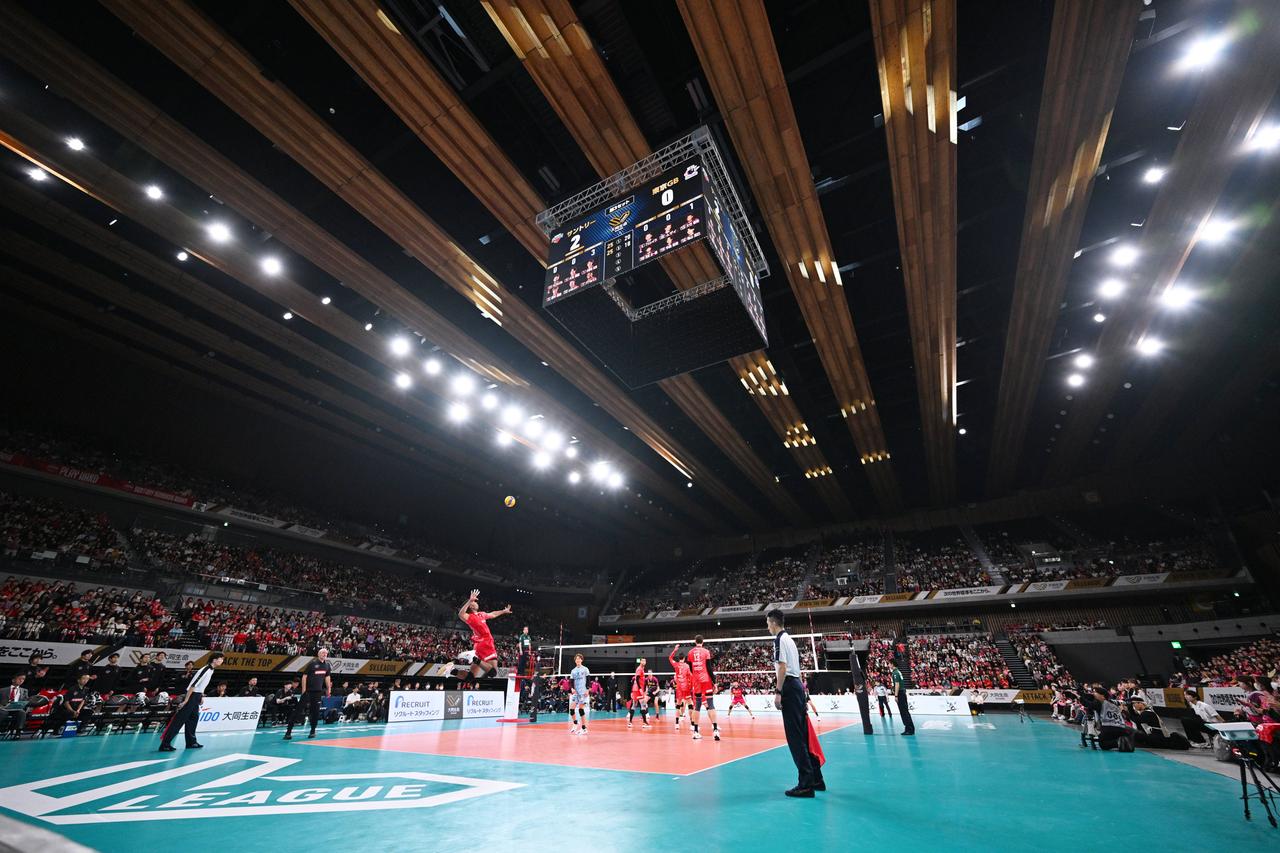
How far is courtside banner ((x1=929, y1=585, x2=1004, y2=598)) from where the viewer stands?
28.3 metres

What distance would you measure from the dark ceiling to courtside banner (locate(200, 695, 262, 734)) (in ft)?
36.3

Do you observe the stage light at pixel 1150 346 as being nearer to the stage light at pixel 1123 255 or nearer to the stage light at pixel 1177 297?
the stage light at pixel 1177 297

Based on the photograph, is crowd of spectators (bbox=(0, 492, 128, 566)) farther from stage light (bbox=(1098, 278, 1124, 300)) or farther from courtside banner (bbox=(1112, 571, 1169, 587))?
courtside banner (bbox=(1112, 571, 1169, 587))

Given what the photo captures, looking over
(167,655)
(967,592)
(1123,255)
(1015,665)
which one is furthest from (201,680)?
(967,592)

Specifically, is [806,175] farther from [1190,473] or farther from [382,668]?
[1190,473]

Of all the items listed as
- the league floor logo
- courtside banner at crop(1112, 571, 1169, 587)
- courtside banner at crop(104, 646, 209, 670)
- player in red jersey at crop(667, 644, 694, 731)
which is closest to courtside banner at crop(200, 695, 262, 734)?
courtside banner at crop(104, 646, 209, 670)

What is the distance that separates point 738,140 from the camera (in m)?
10.4

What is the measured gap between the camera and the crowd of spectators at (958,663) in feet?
79.5

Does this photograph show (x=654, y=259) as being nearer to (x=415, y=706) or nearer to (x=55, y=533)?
(x=415, y=706)

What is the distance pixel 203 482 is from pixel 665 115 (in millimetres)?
27841

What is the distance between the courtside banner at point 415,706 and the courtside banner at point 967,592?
26.0 m

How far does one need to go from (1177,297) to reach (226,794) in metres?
23.6

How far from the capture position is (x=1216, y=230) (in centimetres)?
1302

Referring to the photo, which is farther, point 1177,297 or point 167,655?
point 167,655
